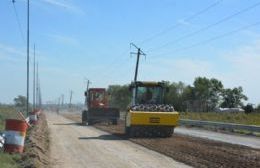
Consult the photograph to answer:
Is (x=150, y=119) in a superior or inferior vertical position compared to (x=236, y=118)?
inferior

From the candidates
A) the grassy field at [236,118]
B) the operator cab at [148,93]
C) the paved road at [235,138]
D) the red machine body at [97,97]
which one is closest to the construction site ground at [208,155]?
the paved road at [235,138]

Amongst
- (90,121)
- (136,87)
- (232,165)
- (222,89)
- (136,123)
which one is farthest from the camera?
(222,89)

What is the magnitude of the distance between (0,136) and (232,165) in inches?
A: 321

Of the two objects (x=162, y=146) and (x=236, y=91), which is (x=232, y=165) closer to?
(x=162, y=146)

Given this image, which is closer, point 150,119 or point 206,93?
point 150,119

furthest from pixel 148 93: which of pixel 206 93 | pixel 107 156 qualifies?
pixel 206 93

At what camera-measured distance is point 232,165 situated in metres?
16.5

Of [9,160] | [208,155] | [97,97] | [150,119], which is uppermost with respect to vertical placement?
[97,97]

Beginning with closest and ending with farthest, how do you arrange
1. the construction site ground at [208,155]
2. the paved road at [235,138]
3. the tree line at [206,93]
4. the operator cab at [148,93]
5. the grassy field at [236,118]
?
1. the construction site ground at [208,155]
2. the paved road at [235,138]
3. the operator cab at [148,93]
4. the grassy field at [236,118]
5. the tree line at [206,93]

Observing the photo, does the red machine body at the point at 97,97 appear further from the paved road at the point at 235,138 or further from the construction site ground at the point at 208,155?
the construction site ground at the point at 208,155

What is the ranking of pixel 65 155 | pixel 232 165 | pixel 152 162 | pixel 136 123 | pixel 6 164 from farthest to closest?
pixel 136 123 → pixel 65 155 → pixel 152 162 → pixel 232 165 → pixel 6 164

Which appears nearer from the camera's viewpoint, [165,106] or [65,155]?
[65,155]

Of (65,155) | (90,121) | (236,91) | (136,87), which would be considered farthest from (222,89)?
(65,155)

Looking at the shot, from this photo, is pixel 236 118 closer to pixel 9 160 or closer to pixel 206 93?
pixel 9 160
